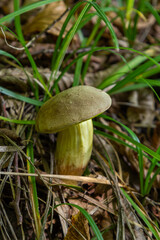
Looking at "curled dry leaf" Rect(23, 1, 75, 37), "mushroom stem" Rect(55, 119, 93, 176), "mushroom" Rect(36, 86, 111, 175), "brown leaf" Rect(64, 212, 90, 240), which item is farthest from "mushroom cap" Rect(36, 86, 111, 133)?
"curled dry leaf" Rect(23, 1, 75, 37)

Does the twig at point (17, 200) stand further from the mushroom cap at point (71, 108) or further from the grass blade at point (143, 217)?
the grass blade at point (143, 217)

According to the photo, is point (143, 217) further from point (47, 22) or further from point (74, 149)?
point (47, 22)

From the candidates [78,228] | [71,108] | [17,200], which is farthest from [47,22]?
[78,228]

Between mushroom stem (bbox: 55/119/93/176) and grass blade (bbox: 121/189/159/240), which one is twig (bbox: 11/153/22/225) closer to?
mushroom stem (bbox: 55/119/93/176)

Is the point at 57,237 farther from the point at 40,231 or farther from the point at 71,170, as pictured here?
the point at 71,170

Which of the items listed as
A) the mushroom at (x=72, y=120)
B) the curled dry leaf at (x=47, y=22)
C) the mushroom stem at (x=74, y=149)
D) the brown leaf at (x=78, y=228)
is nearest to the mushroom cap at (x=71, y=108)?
the mushroom at (x=72, y=120)

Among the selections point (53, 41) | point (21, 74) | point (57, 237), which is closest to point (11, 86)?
point (21, 74)
